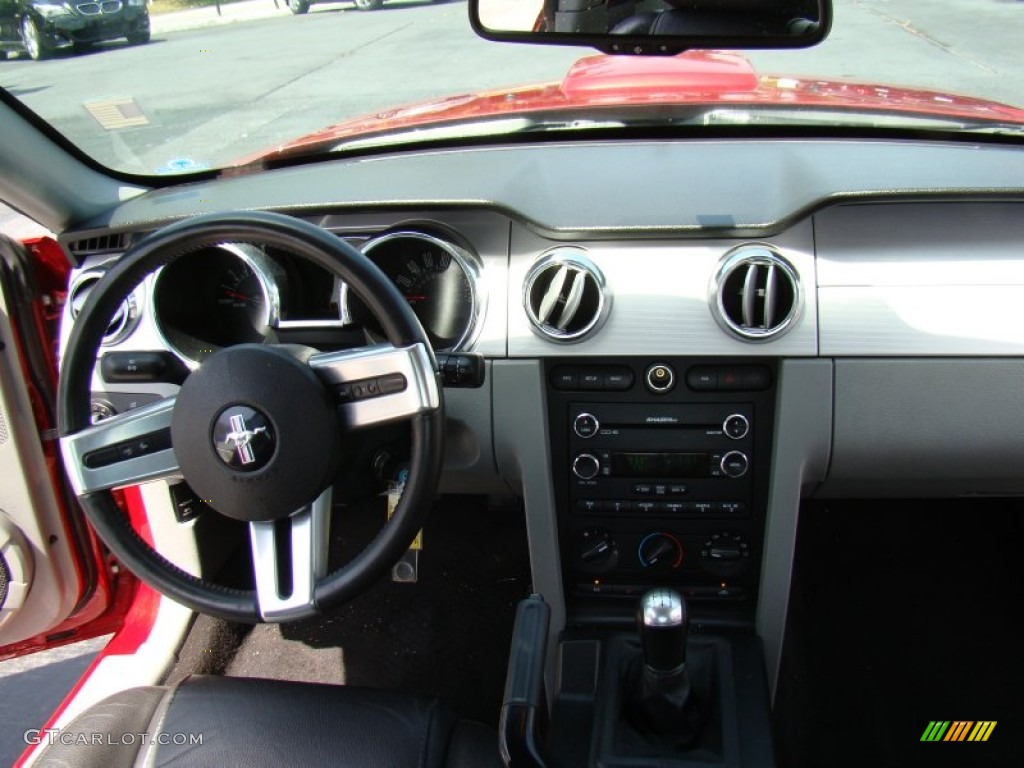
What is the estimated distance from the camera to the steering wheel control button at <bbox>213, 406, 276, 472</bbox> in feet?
4.81

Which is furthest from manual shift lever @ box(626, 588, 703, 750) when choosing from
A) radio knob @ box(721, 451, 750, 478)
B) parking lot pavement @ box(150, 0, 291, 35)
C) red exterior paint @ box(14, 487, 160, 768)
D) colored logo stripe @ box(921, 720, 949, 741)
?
parking lot pavement @ box(150, 0, 291, 35)

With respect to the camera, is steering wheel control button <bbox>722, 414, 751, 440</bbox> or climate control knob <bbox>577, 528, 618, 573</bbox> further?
climate control knob <bbox>577, 528, 618, 573</bbox>

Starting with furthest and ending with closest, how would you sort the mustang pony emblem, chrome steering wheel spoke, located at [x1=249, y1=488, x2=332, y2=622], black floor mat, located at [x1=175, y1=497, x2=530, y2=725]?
1. black floor mat, located at [x1=175, y1=497, x2=530, y2=725]
2. chrome steering wheel spoke, located at [x1=249, y1=488, x2=332, y2=622]
3. the mustang pony emblem

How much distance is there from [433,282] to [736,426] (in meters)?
0.73

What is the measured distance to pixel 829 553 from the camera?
293cm

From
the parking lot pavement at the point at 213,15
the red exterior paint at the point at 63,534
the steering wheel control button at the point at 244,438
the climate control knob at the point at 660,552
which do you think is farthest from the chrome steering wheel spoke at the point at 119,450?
the parking lot pavement at the point at 213,15

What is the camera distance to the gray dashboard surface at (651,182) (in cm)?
179

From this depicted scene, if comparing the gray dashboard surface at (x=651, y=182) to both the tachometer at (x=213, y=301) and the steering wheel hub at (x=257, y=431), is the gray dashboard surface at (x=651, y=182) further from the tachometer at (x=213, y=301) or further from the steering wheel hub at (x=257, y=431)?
the steering wheel hub at (x=257, y=431)

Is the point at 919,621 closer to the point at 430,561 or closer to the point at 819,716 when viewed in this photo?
the point at 819,716

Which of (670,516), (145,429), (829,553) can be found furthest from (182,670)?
(829,553)

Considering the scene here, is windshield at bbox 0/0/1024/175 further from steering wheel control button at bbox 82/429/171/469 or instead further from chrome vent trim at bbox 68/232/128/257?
steering wheel control button at bbox 82/429/171/469

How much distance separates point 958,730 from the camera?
2.44 meters

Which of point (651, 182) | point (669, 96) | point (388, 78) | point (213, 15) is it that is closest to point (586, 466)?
point (651, 182)

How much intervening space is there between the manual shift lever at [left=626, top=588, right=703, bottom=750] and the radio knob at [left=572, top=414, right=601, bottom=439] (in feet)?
1.34
